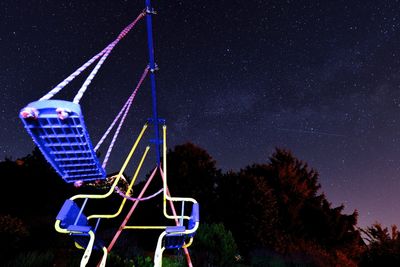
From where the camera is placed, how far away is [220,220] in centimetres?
1348

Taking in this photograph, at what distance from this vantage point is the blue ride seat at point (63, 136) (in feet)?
7.68

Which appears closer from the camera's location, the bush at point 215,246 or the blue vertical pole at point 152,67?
the blue vertical pole at point 152,67

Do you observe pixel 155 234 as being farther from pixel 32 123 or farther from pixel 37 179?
pixel 32 123

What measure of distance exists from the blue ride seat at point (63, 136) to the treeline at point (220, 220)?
509 cm

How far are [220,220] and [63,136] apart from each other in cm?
1170

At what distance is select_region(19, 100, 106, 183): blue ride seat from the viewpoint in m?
2.34

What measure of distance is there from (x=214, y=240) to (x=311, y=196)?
1184 centimetres

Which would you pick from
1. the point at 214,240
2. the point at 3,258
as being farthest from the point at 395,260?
the point at 3,258

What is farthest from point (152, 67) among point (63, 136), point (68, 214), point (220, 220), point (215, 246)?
point (220, 220)

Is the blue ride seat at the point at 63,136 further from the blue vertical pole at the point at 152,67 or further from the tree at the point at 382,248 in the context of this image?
the tree at the point at 382,248

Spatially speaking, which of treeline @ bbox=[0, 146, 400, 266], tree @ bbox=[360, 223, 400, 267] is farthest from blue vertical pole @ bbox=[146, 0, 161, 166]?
tree @ bbox=[360, 223, 400, 267]

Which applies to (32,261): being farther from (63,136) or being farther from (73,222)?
(63,136)

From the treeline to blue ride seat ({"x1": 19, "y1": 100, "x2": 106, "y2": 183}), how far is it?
16.7 ft

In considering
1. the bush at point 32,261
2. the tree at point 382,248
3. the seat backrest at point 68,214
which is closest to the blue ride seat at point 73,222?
the seat backrest at point 68,214
